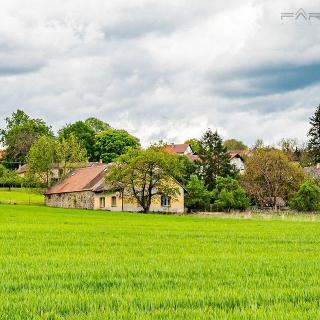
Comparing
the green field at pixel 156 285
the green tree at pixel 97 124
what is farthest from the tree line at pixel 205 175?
the green field at pixel 156 285

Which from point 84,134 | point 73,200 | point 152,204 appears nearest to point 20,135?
point 84,134

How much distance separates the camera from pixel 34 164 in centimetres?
11162

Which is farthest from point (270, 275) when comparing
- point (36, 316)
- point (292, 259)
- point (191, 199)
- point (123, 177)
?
point (191, 199)

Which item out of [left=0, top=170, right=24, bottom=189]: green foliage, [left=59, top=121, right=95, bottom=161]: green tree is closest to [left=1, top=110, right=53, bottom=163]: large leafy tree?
[left=59, top=121, right=95, bottom=161]: green tree

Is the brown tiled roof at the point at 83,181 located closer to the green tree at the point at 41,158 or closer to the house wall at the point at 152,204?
the house wall at the point at 152,204

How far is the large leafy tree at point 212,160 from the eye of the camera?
104750 mm

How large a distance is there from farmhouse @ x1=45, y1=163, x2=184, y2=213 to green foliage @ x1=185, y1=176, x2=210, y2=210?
3.98 ft

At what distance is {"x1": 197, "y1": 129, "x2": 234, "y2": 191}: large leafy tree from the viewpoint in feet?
344

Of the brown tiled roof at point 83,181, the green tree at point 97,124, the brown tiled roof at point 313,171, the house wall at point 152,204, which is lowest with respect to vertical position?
the house wall at point 152,204

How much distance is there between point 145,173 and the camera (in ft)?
286

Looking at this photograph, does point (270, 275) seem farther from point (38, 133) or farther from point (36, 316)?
point (38, 133)

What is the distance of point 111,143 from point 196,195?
211 ft

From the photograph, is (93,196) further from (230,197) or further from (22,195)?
(22,195)

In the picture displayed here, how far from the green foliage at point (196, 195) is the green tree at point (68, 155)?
29.3 meters
